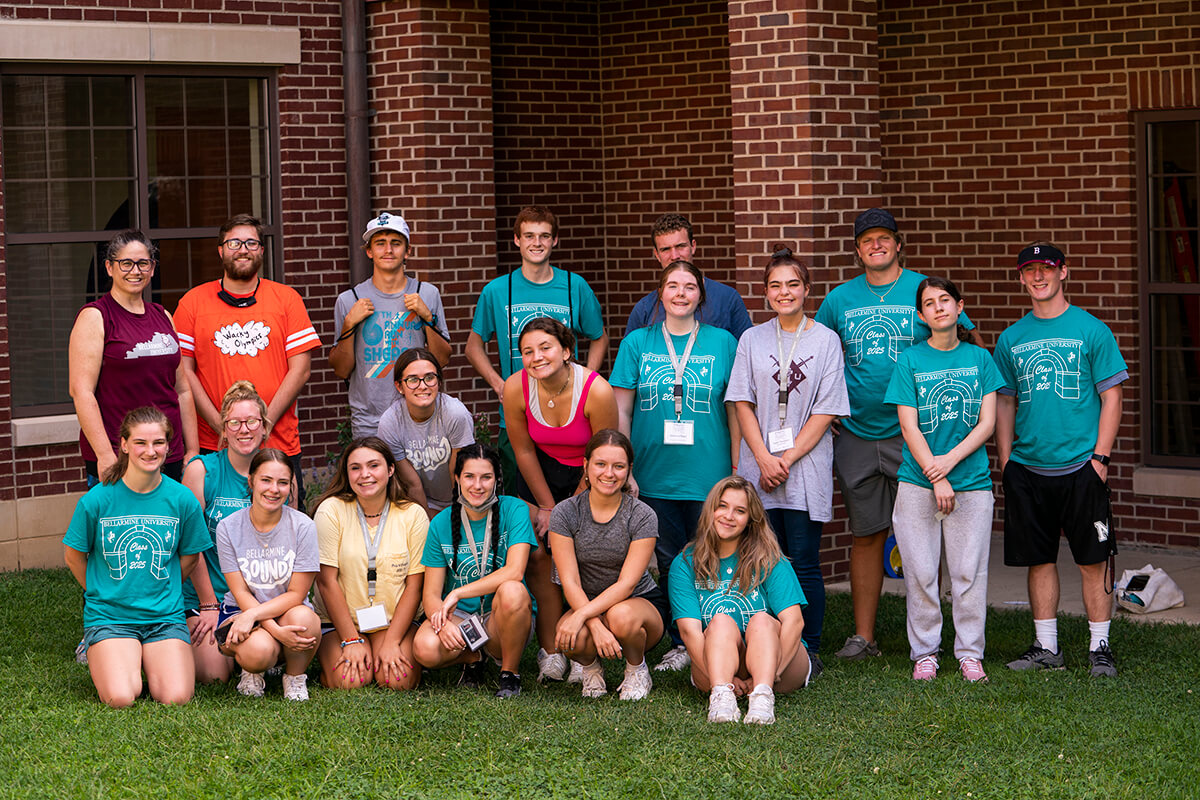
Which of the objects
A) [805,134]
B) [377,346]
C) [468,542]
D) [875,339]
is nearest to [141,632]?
[468,542]

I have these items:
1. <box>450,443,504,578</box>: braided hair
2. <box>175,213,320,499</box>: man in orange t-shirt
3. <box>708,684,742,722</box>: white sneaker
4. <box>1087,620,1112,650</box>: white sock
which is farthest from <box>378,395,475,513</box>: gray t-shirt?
<box>1087,620,1112,650</box>: white sock

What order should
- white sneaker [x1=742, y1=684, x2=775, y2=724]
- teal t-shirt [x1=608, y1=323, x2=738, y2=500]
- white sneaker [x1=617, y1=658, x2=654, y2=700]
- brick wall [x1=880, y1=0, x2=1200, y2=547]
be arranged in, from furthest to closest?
brick wall [x1=880, y1=0, x2=1200, y2=547] < teal t-shirt [x1=608, y1=323, x2=738, y2=500] < white sneaker [x1=617, y1=658, x2=654, y2=700] < white sneaker [x1=742, y1=684, x2=775, y2=724]

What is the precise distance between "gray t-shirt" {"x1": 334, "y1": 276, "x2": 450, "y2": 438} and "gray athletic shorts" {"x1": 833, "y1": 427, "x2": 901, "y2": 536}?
→ 2165 mm

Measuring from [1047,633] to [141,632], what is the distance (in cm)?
382

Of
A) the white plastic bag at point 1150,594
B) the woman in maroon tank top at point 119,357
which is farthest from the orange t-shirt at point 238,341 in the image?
the white plastic bag at point 1150,594

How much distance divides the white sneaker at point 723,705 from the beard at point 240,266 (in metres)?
2.92

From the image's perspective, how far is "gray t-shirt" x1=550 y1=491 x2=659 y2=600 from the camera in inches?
245

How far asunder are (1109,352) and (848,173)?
2148 millimetres

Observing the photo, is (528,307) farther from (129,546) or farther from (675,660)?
(129,546)

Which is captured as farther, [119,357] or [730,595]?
[119,357]

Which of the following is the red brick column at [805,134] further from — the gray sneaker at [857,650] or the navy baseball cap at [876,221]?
the gray sneaker at [857,650]

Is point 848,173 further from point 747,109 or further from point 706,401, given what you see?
point 706,401

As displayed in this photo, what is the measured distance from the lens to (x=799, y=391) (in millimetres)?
6426

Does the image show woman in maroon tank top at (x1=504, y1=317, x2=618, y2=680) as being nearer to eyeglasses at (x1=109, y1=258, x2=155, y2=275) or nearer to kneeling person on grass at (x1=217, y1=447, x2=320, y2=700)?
kneeling person on grass at (x1=217, y1=447, x2=320, y2=700)
